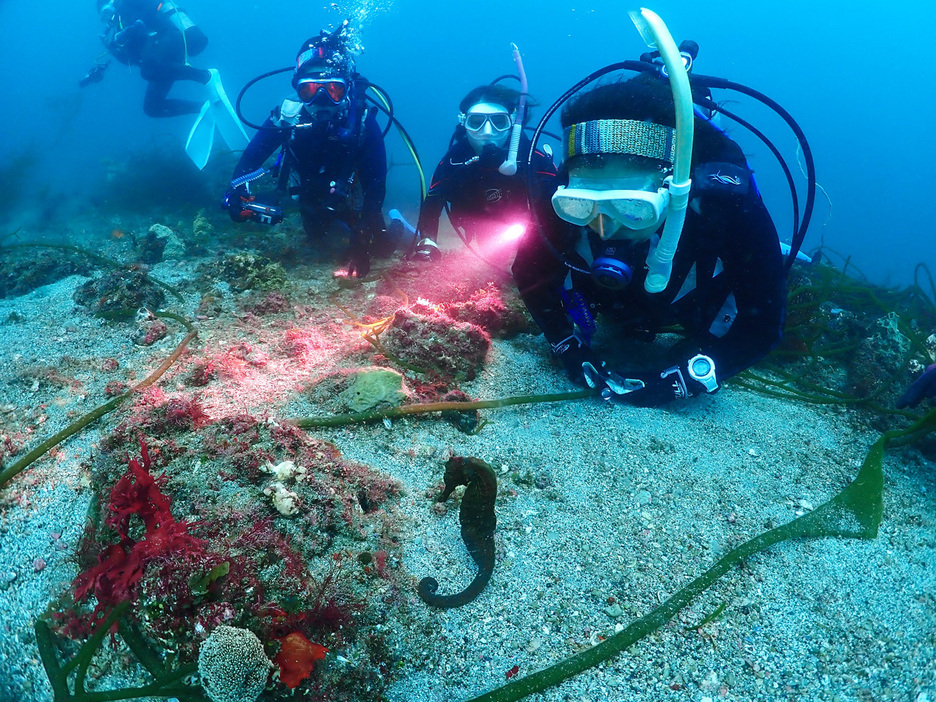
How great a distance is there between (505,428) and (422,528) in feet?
3.65

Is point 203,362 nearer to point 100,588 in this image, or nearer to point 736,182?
point 100,588

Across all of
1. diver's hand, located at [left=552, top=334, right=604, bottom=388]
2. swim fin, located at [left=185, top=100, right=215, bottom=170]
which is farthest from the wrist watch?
swim fin, located at [left=185, top=100, right=215, bottom=170]

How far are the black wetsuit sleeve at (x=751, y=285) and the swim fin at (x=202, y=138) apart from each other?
36.8ft

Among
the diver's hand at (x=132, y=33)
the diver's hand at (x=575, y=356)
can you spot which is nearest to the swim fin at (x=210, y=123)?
the diver's hand at (x=132, y=33)

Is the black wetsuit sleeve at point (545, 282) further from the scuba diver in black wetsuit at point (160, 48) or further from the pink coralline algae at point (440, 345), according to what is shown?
the scuba diver in black wetsuit at point (160, 48)

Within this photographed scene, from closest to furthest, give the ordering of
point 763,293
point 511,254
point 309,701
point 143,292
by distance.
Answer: point 309,701, point 763,293, point 143,292, point 511,254

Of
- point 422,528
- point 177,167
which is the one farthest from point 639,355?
point 177,167

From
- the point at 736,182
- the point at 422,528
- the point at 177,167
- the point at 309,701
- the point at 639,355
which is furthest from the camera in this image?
the point at 177,167

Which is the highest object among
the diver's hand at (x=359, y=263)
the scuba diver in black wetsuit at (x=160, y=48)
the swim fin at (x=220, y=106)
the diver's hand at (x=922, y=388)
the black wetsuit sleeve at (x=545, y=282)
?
the scuba diver in black wetsuit at (x=160, y=48)

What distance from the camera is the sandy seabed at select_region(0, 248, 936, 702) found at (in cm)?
190

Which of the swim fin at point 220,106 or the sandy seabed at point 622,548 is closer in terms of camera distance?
the sandy seabed at point 622,548

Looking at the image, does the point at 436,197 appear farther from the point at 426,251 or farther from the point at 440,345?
the point at 440,345

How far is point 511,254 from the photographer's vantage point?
719 cm

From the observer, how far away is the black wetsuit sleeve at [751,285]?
130 inches
